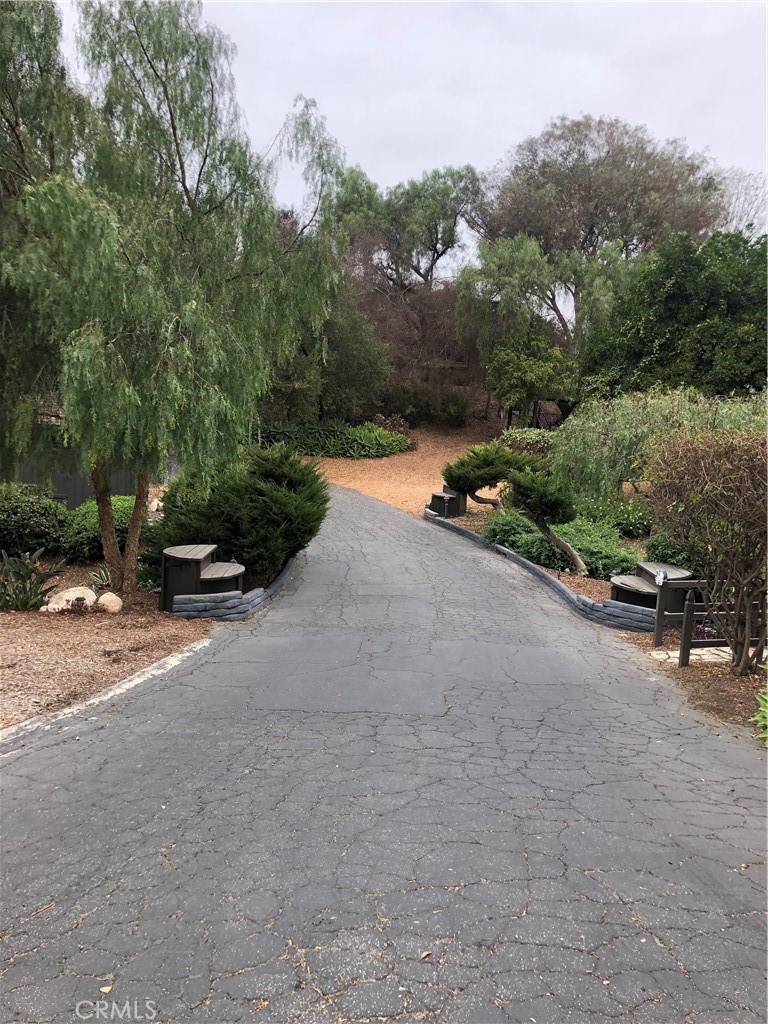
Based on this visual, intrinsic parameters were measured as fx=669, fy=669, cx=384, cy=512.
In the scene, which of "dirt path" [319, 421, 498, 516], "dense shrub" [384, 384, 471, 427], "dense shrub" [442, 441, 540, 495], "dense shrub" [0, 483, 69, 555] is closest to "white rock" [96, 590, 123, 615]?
"dense shrub" [0, 483, 69, 555]

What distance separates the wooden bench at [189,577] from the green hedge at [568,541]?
592 centimetres

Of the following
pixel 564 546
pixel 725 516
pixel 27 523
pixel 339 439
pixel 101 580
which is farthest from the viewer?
pixel 339 439

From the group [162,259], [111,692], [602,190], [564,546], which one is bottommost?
[111,692]

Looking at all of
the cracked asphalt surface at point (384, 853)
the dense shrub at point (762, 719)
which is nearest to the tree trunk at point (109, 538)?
the cracked asphalt surface at point (384, 853)

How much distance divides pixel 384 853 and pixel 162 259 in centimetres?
663

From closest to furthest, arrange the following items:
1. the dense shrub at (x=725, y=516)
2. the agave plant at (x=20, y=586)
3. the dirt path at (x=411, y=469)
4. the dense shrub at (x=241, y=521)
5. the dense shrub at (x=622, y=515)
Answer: the dense shrub at (x=725, y=516) → the agave plant at (x=20, y=586) → the dense shrub at (x=241, y=521) → the dense shrub at (x=622, y=515) → the dirt path at (x=411, y=469)

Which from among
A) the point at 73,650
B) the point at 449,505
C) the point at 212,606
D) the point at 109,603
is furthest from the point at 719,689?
the point at 449,505

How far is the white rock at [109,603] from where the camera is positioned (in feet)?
26.1

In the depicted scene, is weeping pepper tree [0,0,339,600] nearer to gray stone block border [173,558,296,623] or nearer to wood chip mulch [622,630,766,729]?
gray stone block border [173,558,296,623]

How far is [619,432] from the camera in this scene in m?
12.2

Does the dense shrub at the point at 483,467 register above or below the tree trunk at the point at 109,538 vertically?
above

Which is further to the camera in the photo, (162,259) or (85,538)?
(85,538)

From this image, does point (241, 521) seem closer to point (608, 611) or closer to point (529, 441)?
point (608, 611)

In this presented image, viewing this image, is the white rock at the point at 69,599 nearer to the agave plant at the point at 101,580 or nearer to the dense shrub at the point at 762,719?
the agave plant at the point at 101,580
